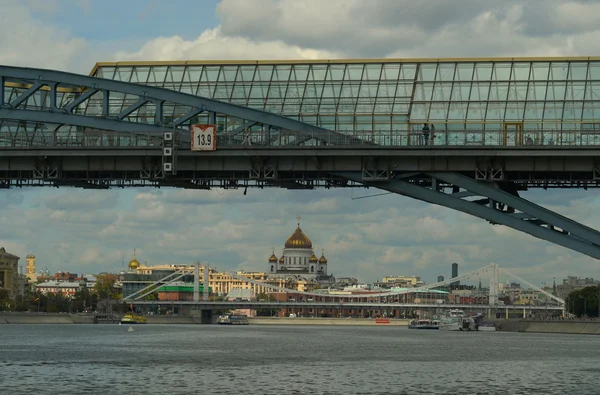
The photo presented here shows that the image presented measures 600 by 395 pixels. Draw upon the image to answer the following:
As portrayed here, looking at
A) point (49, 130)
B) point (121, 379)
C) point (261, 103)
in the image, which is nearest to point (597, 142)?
point (261, 103)

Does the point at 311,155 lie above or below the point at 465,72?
below

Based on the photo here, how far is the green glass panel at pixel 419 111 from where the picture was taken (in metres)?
58.4

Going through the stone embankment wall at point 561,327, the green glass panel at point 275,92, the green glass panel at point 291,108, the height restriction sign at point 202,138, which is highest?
the green glass panel at point 275,92

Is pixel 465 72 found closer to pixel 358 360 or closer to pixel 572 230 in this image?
pixel 572 230

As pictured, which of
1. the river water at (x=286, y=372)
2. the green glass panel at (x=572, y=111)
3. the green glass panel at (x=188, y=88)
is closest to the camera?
the river water at (x=286, y=372)

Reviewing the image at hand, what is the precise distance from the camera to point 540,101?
57906 mm

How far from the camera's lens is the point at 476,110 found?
57.9 m

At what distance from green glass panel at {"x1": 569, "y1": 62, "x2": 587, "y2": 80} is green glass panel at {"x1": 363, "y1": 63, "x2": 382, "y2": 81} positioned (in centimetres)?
970

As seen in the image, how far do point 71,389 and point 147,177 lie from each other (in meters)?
13.6

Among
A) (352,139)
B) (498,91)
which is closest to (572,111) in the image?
(498,91)

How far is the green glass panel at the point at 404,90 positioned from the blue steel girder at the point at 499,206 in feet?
21.2

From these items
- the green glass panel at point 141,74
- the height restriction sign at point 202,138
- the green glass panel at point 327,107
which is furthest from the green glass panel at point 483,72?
the green glass panel at point 141,74

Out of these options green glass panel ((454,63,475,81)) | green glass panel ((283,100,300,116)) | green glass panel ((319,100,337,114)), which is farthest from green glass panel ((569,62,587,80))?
green glass panel ((283,100,300,116))

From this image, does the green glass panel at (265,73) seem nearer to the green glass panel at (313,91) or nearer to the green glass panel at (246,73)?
the green glass panel at (246,73)
